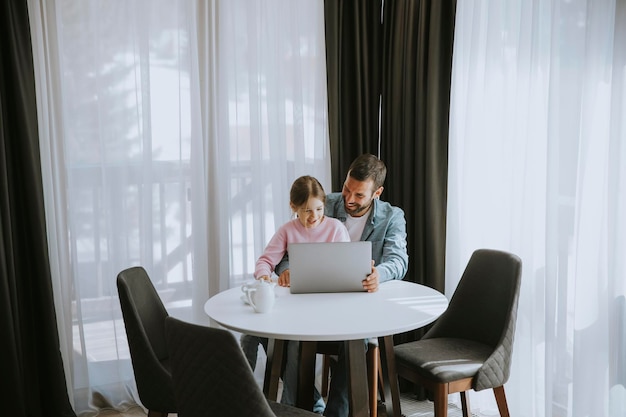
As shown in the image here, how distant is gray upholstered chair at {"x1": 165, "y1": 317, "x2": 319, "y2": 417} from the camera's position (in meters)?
1.46

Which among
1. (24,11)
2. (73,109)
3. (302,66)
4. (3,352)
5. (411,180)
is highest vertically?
(24,11)

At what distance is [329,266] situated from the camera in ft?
7.48

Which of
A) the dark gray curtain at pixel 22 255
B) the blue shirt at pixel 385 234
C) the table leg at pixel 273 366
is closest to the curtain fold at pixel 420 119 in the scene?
the blue shirt at pixel 385 234

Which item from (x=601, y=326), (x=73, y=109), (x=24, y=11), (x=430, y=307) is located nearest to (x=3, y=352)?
(x=73, y=109)

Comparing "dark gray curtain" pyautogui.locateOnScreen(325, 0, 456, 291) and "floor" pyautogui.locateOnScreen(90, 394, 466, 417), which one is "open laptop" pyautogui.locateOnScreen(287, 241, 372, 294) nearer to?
"dark gray curtain" pyautogui.locateOnScreen(325, 0, 456, 291)

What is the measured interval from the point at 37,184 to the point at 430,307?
6.09ft

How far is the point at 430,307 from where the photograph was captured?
7.22 ft

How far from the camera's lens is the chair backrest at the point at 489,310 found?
2340 mm

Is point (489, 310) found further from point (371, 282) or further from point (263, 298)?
point (263, 298)

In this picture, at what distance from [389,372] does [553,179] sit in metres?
1.01

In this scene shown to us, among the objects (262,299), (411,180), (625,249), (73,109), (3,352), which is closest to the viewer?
(262,299)

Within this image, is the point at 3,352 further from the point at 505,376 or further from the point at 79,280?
the point at 505,376

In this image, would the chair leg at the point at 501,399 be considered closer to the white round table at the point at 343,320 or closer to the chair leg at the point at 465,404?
the chair leg at the point at 465,404

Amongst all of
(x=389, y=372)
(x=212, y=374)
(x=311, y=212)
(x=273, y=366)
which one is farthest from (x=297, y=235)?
(x=212, y=374)
